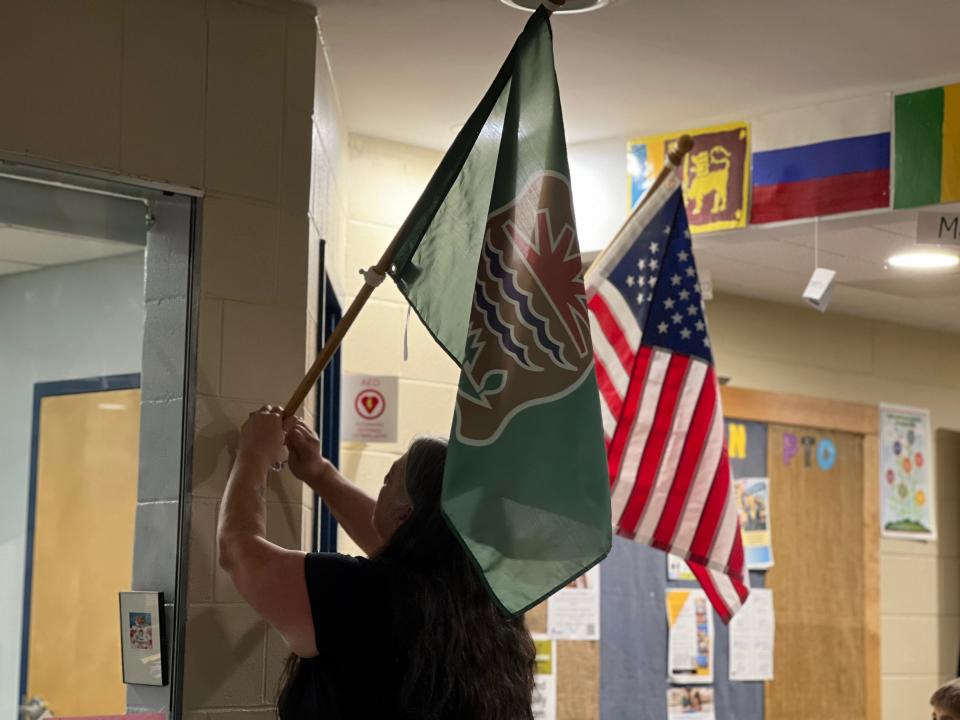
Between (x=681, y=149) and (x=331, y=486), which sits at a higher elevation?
(x=681, y=149)

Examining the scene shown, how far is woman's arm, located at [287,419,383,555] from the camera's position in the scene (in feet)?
8.51

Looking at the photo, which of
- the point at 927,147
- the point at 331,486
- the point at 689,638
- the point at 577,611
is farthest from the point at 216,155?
the point at 689,638

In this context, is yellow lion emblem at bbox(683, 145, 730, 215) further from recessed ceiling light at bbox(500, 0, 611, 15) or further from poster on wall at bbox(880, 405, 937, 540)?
poster on wall at bbox(880, 405, 937, 540)

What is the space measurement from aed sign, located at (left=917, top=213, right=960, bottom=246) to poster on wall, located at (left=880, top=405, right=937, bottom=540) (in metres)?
2.10

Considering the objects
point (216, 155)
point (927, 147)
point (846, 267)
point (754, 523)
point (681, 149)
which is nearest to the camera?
point (216, 155)

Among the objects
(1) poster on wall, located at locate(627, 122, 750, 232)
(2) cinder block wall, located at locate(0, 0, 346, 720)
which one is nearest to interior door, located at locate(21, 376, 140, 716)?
(2) cinder block wall, located at locate(0, 0, 346, 720)

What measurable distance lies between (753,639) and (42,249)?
3.16 m

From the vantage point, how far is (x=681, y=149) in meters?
2.99

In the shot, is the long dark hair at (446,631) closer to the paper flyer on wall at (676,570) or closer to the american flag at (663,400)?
the american flag at (663,400)

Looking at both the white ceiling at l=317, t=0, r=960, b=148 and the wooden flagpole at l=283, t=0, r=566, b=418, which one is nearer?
the wooden flagpole at l=283, t=0, r=566, b=418

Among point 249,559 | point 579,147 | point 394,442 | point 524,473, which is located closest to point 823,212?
point 579,147

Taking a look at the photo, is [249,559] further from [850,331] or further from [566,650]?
[850,331]

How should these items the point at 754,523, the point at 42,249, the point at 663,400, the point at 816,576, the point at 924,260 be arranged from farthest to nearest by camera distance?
the point at 816,576 → the point at 754,523 → the point at 924,260 → the point at 663,400 → the point at 42,249

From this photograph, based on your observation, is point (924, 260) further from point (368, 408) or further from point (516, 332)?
point (516, 332)
